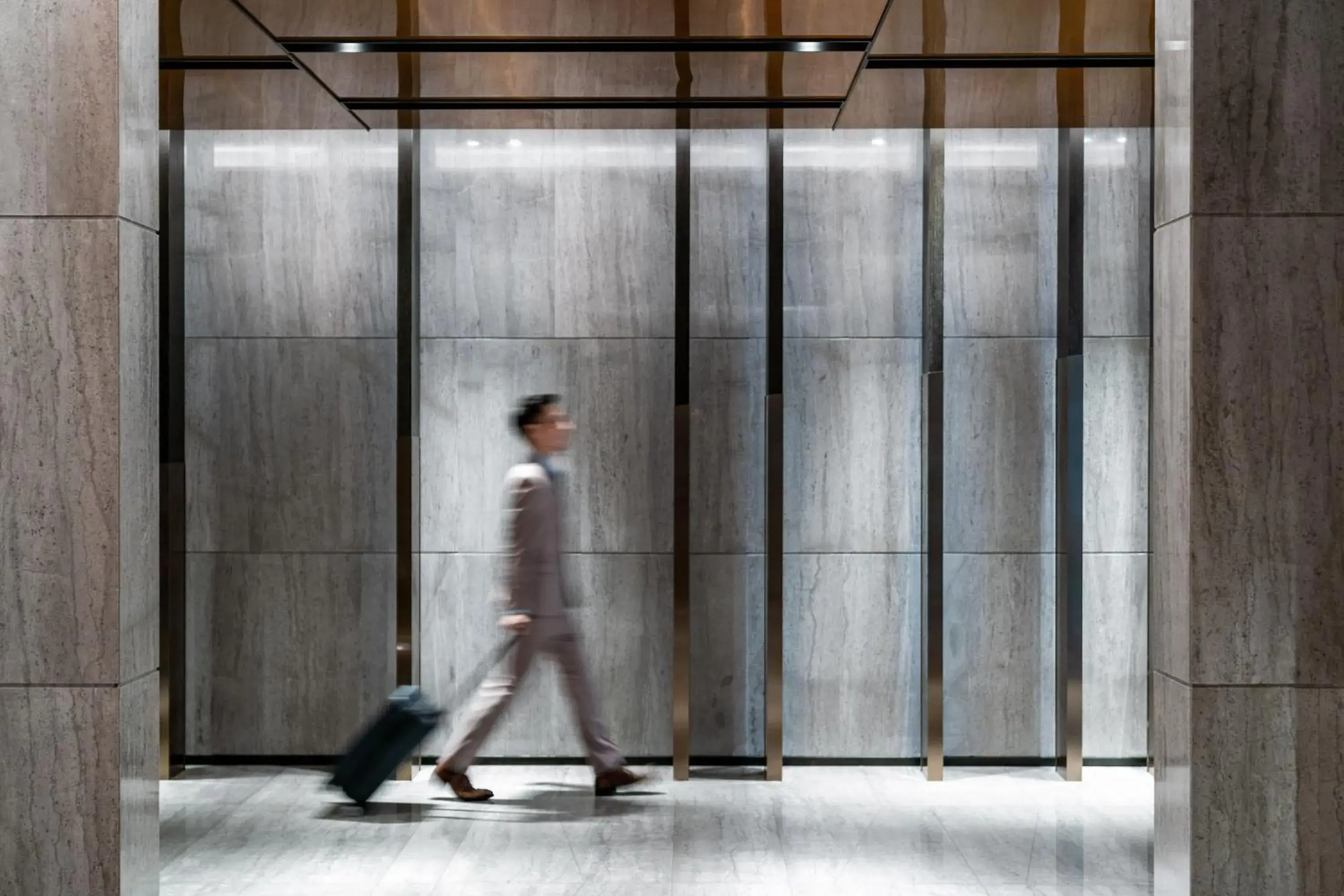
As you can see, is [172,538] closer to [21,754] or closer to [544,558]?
[544,558]

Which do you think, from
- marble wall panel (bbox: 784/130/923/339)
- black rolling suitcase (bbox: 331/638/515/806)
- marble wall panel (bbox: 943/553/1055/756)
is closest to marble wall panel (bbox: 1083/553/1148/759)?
marble wall panel (bbox: 943/553/1055/756)

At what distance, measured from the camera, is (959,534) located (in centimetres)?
705

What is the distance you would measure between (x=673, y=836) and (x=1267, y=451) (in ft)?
10.8

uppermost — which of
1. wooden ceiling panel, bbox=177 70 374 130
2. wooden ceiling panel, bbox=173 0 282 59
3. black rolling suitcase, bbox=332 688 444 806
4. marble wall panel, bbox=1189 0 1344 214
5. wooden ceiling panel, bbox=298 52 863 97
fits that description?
wooden ceiling panel, bbox=177 70 374 130

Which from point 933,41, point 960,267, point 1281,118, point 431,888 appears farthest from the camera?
point 960,267

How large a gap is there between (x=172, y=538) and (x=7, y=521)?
134 inches

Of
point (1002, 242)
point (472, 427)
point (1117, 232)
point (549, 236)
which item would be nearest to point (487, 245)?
point (549, 236)

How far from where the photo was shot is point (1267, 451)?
11.3ft

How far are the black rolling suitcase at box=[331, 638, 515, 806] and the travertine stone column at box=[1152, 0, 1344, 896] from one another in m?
3.56

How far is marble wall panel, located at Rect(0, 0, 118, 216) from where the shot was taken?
11.4 feet

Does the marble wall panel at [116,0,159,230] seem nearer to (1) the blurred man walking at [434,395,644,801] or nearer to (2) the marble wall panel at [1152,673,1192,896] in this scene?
(1) the blurred man walking at [434,395,644,801]

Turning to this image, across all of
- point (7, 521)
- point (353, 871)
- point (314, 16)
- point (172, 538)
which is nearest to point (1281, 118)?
point (314, 16)

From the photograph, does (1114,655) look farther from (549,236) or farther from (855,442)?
(549,236)

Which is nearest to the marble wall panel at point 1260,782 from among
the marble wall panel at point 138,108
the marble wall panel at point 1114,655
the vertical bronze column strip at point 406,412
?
the marble wall panel at point 138,108
